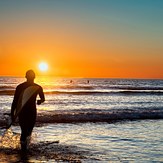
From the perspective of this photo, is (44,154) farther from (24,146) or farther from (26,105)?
(26,105)

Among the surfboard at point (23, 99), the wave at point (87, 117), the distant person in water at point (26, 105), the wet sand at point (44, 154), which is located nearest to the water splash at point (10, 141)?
the wet sand at point (44, 154)

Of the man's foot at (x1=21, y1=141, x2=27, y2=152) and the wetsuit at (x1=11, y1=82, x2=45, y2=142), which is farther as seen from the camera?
the man's foot at (x1=21, y1=141, x2=27, y2=152)

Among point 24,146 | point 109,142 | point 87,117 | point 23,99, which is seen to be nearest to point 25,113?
point 23,99

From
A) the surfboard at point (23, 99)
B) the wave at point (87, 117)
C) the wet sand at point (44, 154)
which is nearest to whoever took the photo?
the wet sand at point (44, 154)

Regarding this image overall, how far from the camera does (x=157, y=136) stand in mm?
10734

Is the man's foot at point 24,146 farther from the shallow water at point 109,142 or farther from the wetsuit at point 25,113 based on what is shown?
the shallow water at point 109,142

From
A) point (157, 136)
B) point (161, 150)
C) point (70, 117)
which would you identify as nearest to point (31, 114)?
point (161, 150)

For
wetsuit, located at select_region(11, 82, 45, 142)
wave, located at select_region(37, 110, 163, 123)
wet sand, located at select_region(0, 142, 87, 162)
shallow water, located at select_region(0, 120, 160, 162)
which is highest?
wetsuit, located at select_region(11, 82, 45, 142)

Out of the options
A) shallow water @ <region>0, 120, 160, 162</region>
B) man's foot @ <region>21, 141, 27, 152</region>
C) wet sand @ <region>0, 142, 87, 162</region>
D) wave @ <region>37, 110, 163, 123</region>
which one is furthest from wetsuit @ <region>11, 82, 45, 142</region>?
wave @ <region>37, 110, 163, 123</region>

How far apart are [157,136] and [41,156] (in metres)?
4.51

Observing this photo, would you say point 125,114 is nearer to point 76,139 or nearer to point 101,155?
point 76,139

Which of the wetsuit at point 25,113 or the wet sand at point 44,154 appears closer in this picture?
the wet sand at point 44,154

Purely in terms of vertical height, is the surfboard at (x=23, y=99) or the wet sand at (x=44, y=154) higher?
Result: the surfboard at (x=23, y=99)

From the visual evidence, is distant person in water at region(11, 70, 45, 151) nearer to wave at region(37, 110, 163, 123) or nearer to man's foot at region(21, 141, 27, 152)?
man's foot at region(21, 141, 27, 152)
